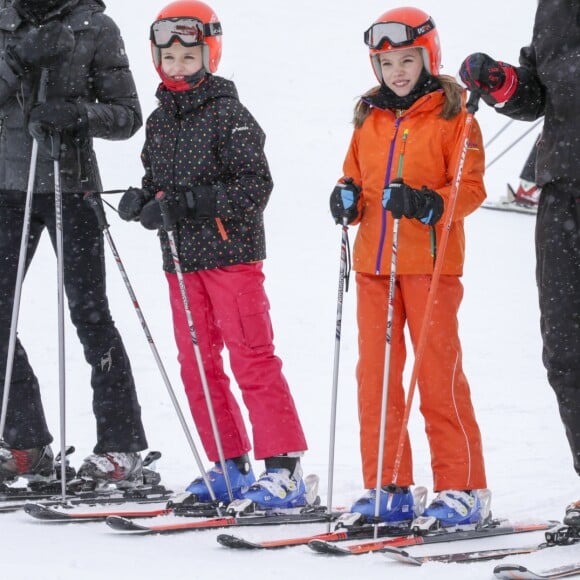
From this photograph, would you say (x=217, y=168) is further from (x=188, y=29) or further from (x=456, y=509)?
(x=456, y=509)

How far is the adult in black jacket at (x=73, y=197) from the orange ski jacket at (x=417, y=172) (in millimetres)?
1194

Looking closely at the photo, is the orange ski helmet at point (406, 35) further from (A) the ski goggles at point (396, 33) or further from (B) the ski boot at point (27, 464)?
(B) the ski boot at point (27, 464)

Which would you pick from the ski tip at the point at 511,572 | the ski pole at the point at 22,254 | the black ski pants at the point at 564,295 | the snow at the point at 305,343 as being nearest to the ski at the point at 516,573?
the ski tip at the point at 511,572

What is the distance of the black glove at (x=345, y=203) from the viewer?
4336mm

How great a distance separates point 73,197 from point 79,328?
0.56m

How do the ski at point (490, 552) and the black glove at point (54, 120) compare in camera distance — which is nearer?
the ski at point (490, 552)

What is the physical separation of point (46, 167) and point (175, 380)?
3748 mm

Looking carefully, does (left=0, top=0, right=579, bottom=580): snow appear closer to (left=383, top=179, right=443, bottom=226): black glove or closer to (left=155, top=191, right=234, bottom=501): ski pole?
(left=155, top=191, right=234, bottom=501): ski pole

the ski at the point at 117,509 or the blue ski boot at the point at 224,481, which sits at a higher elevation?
the blue ski boot at the point at 224,481

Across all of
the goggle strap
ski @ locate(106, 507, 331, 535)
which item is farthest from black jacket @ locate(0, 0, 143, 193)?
ski @ locate(106, 507, 331, 535)

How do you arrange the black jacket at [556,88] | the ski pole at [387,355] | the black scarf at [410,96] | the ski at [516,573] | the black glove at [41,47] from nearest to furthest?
the ski at [516,573]
the black jacket at [556,88]
the ski pole at [387,355]
the black scarf at [410,96]
the black glove at [41,47]

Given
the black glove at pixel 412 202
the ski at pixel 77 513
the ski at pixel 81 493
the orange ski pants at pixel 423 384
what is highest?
the black glove at pixel 412 202

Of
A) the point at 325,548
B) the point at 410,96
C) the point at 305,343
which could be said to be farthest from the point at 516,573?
the point at 305,343

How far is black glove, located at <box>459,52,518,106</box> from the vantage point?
13.0ft
